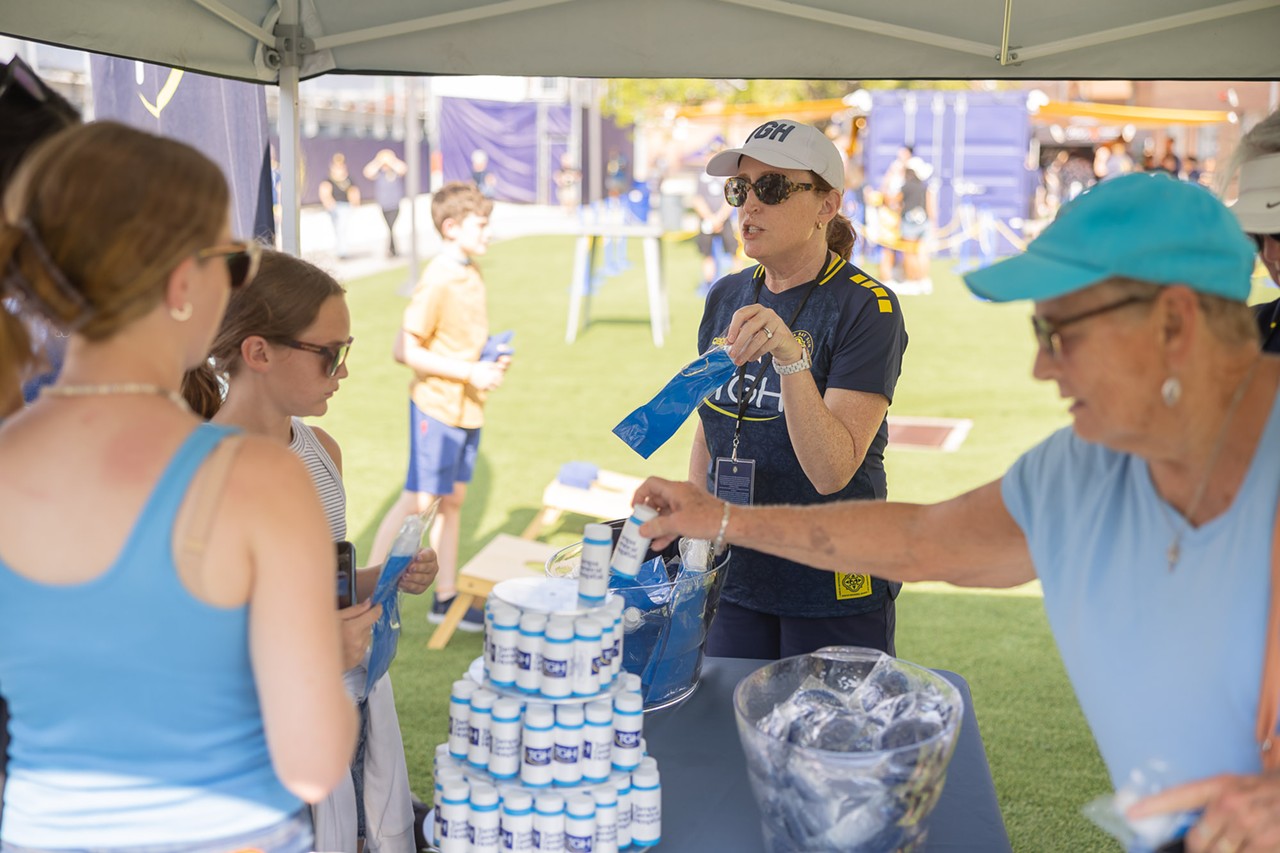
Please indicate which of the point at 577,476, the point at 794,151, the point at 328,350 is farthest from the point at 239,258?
the point at 577,476

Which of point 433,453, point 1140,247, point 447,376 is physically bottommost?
point 433,453

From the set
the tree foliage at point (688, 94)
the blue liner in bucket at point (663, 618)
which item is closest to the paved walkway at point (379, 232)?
the tree foliage at point (688, 94)

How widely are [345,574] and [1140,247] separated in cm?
127

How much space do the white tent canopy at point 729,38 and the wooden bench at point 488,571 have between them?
1.97 m

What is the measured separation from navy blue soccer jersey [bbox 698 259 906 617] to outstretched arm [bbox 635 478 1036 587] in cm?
66

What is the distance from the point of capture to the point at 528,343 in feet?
39.5

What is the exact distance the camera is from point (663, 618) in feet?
6.86

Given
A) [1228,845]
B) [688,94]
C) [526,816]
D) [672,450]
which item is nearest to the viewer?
[1228,845]

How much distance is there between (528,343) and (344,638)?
1027 centimetres

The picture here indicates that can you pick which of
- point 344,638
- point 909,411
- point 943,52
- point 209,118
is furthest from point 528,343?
point 344,638

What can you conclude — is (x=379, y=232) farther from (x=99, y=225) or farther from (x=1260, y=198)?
(x=99, y=225)

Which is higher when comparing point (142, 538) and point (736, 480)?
point (142, 538)

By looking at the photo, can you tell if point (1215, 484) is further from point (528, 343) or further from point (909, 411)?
point (528, 343)

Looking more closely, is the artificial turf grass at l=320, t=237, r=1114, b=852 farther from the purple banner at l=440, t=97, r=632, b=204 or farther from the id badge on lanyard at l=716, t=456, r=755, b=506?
the purple banner at l=440, t=97, r=632, b=204
